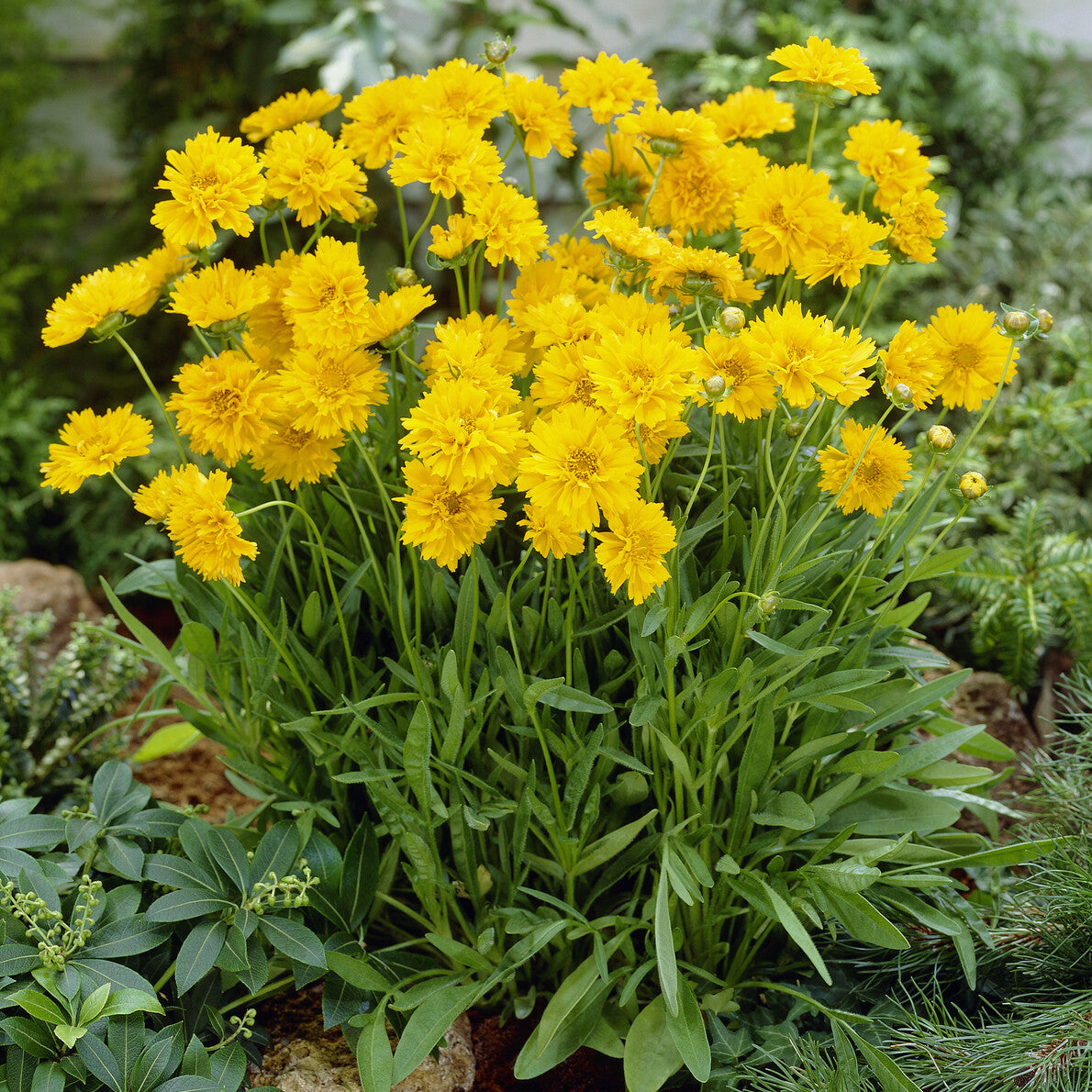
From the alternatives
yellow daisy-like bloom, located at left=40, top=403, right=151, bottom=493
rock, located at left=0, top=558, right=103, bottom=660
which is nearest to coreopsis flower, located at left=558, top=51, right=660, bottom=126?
yellow daisy-like bloom, located at left=40, top=403, right=151, bottom=493

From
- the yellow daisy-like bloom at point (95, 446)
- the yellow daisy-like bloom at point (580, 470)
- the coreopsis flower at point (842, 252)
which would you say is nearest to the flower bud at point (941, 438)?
the coreopsis flower at point (842, 252)

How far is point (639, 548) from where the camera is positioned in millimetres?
644

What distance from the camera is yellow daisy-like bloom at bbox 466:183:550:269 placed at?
2.41 feet

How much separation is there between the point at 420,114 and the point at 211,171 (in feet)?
0.58

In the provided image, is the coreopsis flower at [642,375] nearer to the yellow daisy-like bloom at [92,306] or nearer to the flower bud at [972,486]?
the flower bud at [972,486]

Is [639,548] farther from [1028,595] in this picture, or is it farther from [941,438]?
[1028,595]

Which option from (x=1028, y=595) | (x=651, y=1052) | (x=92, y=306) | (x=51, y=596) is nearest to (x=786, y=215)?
(x=92, y=306)

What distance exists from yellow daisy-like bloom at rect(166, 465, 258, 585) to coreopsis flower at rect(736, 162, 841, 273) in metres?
0.43

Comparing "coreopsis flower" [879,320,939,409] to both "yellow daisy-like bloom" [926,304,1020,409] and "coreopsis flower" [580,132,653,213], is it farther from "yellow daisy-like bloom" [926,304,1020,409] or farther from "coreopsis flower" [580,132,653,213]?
"coreopsis flower" [580,132,653,213]

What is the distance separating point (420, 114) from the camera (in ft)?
2.64

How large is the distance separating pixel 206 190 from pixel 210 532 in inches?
9.5

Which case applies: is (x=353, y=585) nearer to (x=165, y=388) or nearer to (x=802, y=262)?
(x=802, y=262)

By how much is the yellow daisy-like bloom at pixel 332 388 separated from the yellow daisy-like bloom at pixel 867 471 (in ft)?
1.09

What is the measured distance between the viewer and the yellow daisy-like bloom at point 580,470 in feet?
2.01
